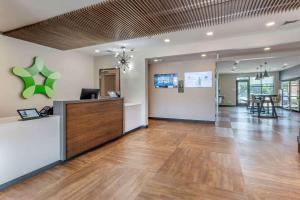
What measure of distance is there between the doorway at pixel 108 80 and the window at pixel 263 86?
12173 millimetres

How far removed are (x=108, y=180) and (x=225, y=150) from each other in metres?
2.61

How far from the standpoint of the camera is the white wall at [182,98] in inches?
269

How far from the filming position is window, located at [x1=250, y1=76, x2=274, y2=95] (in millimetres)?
13365

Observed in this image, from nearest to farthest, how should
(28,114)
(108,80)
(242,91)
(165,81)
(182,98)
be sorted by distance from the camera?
(28,114) < (108,80) < (182,98) < (165,81) < (242,91)

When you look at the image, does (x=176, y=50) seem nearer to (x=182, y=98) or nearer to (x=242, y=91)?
(x=182, y=98)

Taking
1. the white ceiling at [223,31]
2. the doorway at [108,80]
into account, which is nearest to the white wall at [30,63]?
the doorway at [108,80]

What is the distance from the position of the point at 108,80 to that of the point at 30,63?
2.92m

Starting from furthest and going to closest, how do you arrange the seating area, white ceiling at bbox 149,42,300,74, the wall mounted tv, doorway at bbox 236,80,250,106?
doorway at bbox 236,80,250,106, the seating area, the wall mounted tv, white ceiling at bbox 149,42,300,74

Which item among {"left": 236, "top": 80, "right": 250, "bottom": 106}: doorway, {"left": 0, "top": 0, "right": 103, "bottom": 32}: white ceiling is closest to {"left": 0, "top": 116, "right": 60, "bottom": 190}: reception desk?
{"left": 0, "top": 0, "right": 103, "bottom": 32}: white ceiling

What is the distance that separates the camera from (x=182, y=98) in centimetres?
729

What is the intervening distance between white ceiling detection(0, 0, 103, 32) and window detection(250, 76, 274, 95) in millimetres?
14793

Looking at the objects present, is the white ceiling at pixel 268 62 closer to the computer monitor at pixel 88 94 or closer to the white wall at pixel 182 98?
the white wall at pixel 182 98

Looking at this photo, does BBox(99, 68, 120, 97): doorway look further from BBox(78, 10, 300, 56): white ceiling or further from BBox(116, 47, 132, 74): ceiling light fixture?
BBox(78, 10, 300, 56): white ceiling

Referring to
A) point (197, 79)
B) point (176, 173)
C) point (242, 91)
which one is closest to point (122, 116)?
point (176, 173)
